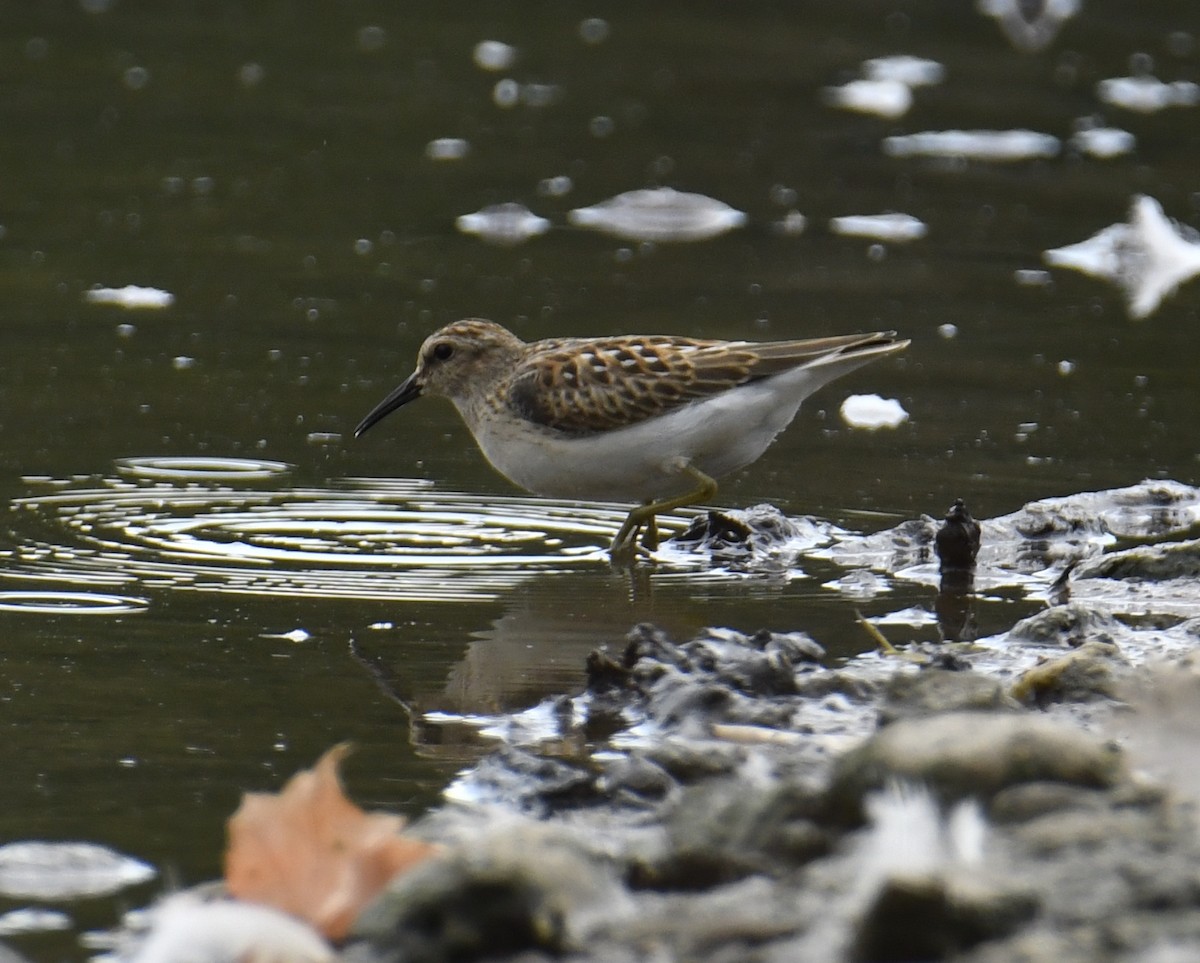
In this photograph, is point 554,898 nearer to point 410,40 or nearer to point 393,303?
point 393,303

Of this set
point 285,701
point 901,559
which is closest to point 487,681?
point 285,701

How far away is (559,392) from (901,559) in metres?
1.38

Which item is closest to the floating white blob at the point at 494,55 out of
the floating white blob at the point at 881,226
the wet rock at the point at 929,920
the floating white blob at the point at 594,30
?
the floating white blob at the point at 594,30

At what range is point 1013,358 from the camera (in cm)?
948

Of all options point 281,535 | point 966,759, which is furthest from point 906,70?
point 966,759

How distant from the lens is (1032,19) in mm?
16328

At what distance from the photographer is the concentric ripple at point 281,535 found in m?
6.41

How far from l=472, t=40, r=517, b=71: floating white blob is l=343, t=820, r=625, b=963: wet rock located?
12902mm

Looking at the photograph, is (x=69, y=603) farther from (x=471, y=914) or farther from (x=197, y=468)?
(x=471, y=914)

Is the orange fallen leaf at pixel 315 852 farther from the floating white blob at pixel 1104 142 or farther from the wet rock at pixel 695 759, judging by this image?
the floating white blob at pixel 1104 142

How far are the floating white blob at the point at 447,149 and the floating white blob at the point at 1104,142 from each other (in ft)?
13.5

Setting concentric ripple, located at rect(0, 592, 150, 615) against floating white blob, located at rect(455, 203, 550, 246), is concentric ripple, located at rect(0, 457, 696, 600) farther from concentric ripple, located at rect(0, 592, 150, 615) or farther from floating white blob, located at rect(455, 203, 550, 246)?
floating white blob, located at rect(455, 203, 550, 246)

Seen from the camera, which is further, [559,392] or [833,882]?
[559,392]

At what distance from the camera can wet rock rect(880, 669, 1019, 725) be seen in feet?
15.8
